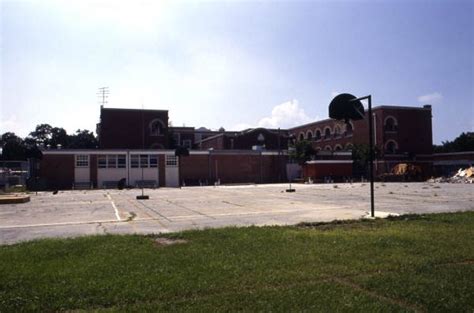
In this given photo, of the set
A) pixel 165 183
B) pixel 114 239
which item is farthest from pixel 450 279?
pixel 165 183

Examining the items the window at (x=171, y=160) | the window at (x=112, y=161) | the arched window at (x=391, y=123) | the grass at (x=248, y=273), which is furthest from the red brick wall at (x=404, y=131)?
the grass at (x=248, y=273)

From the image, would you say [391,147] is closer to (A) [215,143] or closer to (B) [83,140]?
Result: (A) [215,143]

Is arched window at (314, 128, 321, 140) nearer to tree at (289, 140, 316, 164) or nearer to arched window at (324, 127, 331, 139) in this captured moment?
arched window at (324, 127, 331, 139)

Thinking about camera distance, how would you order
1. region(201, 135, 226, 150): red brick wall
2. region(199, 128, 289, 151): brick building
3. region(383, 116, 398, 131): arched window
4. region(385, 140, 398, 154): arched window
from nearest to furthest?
1. region(385, 140, 398, 154): arched window
2. region(383, 116, 398, 131): arched window
3. region(199, 128, 289, 151): brick building
4. region(201, 135, 226, 150): red brick wall

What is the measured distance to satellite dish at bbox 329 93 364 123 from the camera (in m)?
14.5

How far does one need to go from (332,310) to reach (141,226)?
891 cm

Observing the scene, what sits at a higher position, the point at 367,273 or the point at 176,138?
the point at 176,138

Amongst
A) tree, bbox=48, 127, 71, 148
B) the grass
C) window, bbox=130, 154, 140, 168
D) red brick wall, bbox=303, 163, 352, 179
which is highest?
tree, bbox=48, 127, 71, 148

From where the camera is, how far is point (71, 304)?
17.0ft

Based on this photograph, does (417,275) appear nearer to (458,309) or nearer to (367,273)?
(367,273)

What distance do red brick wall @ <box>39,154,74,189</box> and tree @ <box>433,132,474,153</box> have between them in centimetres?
7792

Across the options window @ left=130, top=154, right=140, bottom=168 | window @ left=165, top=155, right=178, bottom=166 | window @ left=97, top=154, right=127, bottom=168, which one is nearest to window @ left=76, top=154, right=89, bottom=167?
window @ left=97, top=154, right=127, bottom=168

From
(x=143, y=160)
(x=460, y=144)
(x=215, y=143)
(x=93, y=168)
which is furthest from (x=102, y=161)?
(x=460, y=144)

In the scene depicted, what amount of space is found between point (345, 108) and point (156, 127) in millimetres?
57685
